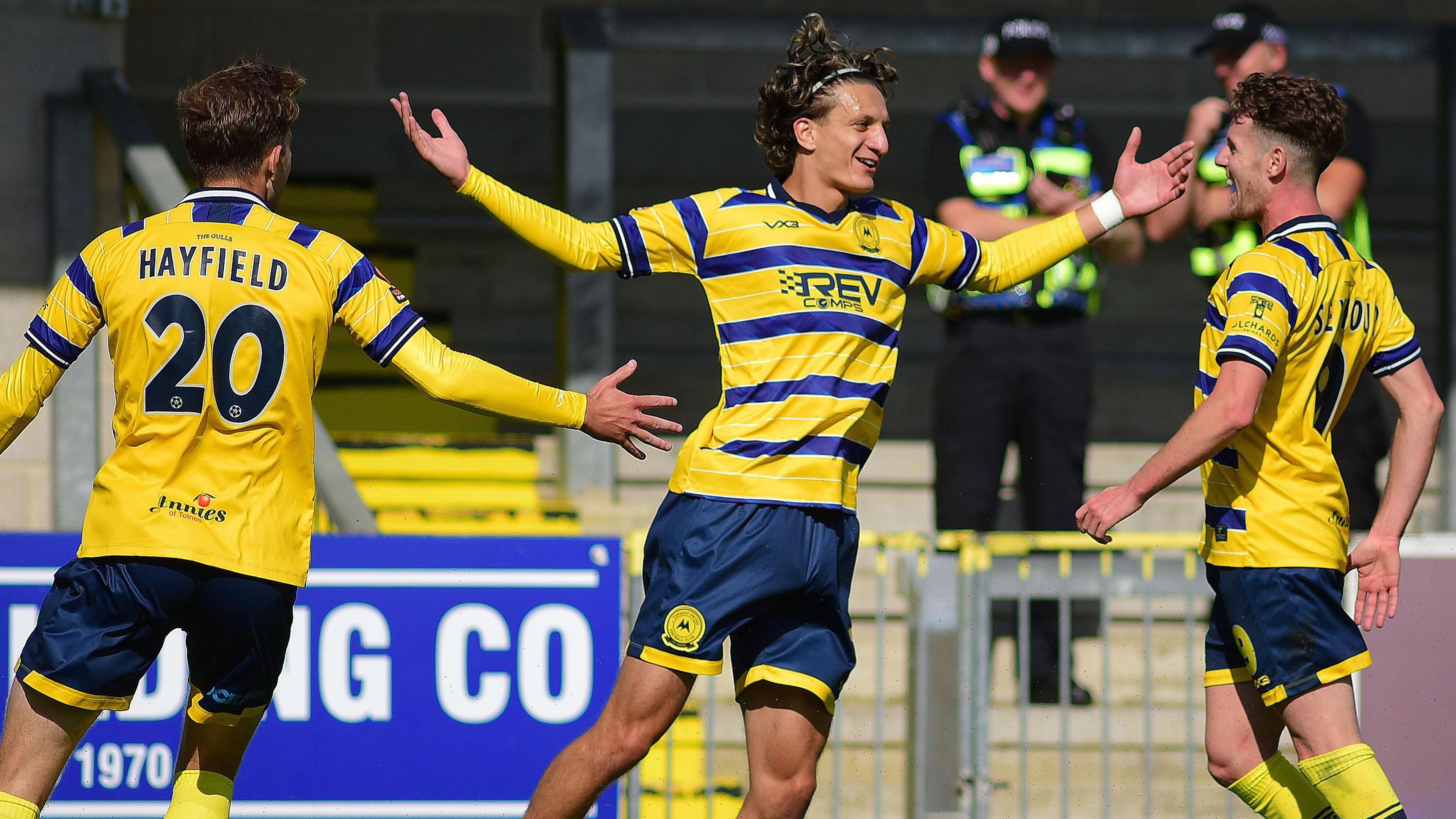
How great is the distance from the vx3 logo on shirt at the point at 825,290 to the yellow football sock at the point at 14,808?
2180 millimetres

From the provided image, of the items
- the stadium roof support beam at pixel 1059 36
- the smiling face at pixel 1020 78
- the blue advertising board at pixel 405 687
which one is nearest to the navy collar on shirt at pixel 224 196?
the blue advertising board at pixel 405 687

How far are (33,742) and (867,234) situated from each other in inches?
94.5

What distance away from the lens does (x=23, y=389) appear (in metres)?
3.97

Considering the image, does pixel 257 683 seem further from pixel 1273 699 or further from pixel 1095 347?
pixel 1095 347

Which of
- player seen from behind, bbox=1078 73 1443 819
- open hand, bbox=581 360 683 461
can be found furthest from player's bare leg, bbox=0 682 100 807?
player seen from behind, bbox=1078 73 1443 819

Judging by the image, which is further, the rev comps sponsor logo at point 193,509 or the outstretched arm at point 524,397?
the outstretched arm at point 524,397

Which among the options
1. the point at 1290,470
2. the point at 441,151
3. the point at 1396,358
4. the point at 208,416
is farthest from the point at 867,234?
the point at 208,416

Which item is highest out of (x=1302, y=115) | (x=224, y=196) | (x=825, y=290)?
(x=1302, y=115)

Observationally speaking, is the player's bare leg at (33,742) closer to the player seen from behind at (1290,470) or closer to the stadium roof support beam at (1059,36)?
the player seen from behind at (1290,470)

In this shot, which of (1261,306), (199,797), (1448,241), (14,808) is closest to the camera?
(14,808)

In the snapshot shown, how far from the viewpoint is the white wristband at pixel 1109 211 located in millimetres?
4543

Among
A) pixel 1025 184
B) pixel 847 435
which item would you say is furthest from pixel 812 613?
pixel 1025 184

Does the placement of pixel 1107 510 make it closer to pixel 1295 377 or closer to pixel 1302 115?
pixel 1295 377

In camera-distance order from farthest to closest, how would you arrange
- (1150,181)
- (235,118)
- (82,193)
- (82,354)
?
(82,193) → (82,354) → (1150,181) → (235,118)
